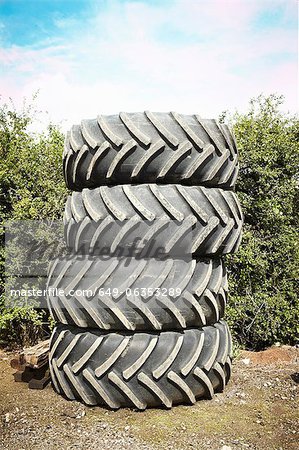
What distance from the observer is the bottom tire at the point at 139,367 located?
339 cm

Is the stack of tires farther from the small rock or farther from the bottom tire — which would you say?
the small rock

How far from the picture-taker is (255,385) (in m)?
4.25

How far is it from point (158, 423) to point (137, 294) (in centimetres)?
101

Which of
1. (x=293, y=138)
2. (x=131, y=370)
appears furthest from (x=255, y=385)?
(x=293, y=138)

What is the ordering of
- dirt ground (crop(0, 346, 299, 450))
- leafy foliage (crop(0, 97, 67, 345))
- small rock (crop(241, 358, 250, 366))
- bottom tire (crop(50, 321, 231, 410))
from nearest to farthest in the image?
dirt ground (crop(0, 346, 299, 450))
bottom tire (crop(50, 321, 231, 410))
small rock (crop(241, 358, 250, 366))
leafy foliage (crop(0, 97, 67, 345))

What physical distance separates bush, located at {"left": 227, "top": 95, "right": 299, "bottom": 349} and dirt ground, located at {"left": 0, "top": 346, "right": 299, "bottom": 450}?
2486 millimetres

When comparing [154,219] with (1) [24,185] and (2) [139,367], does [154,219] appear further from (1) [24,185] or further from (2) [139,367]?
(1) [24,185]

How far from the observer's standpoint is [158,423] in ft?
10.7

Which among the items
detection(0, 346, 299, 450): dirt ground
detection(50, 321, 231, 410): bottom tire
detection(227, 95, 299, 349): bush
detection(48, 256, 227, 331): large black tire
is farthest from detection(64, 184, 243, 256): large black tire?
detection(227, 95, 299, 349): bush

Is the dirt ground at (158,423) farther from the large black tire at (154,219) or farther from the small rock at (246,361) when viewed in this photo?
the large black tire at (154,219)

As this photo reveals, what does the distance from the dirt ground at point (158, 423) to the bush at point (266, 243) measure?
249cm

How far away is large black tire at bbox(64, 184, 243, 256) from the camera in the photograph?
3.43m

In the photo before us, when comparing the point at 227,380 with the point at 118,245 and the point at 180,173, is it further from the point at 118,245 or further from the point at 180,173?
the point at 180,173

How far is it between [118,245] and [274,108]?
5369 mm
